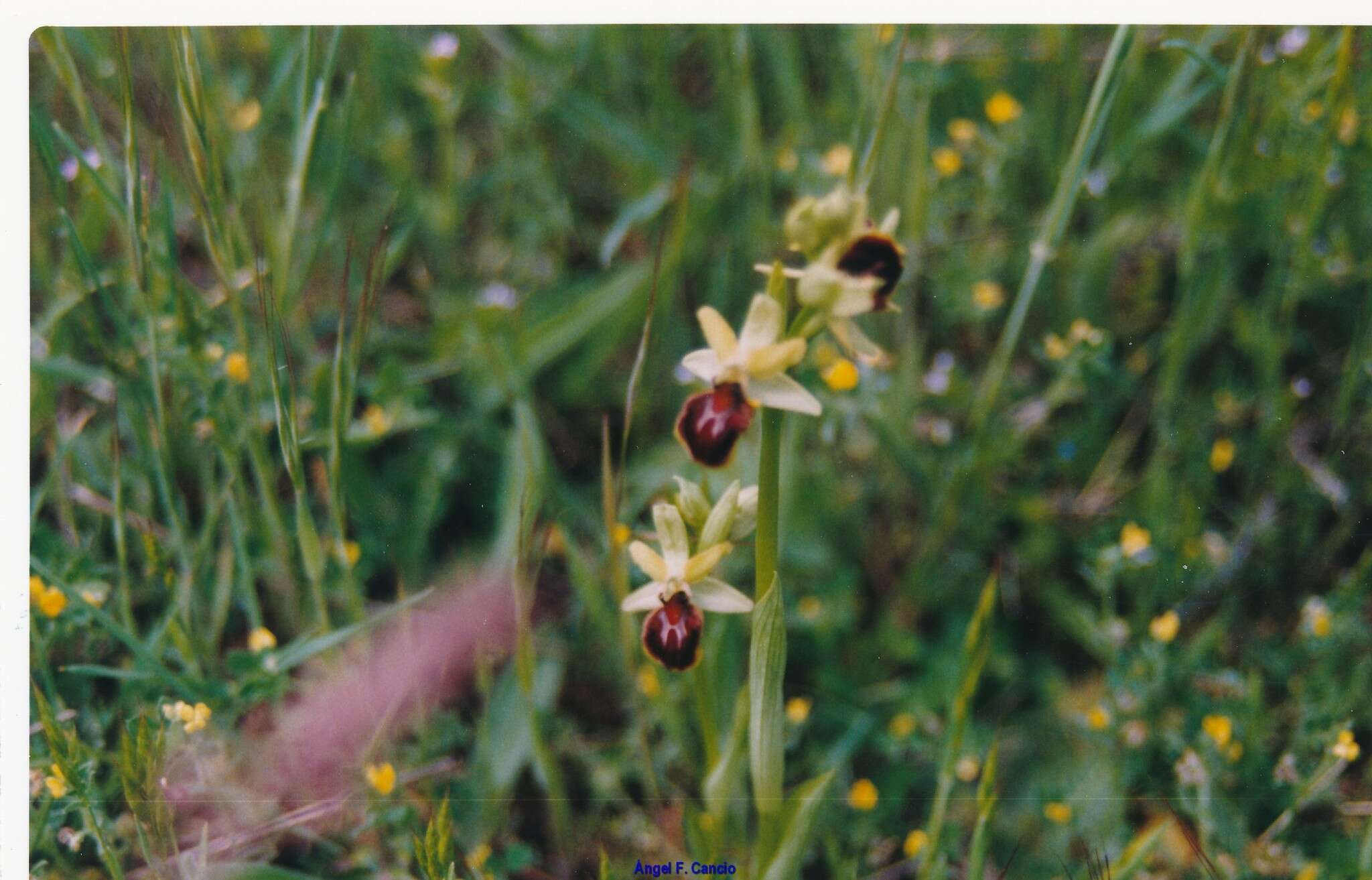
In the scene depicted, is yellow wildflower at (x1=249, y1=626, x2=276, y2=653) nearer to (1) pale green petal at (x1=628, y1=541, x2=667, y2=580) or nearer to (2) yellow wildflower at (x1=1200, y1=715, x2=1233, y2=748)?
(1) pale green petal at (x1=628, y1=541, x2=667, y2=580)

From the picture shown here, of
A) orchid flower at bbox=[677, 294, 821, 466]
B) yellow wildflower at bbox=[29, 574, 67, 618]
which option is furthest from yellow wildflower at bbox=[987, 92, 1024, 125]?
yellow wildflower at bbox=[29, 574, 67, 618]

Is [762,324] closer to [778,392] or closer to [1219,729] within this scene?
[778,392]

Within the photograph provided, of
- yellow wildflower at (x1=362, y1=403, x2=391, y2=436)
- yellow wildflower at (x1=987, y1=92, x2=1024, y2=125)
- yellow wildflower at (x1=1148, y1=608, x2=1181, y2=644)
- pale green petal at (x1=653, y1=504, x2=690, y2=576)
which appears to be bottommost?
yellow wildflower at (x1=1148, y1=608, x2=1181, y2=644)

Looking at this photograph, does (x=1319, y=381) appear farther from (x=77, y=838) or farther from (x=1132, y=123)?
(x=77, y=838)

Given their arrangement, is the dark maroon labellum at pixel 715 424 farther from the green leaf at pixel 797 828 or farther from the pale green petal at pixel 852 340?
the green leaf at pixel 797 828

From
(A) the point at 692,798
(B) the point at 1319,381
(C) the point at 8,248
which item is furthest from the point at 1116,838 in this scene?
(C) the point at 8,248

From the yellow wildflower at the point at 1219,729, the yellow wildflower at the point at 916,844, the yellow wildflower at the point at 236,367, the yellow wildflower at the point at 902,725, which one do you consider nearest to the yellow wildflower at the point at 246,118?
the yellow wildflower at the point at 236,367
